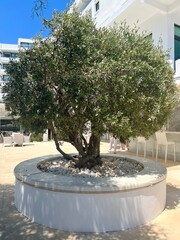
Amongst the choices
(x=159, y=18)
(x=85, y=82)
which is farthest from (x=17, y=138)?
(x=85, y=82)

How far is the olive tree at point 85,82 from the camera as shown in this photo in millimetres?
5328

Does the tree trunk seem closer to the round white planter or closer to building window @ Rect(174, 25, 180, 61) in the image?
the round white planter

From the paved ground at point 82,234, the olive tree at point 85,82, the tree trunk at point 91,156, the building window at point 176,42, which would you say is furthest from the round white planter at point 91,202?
the building window at point 176,42

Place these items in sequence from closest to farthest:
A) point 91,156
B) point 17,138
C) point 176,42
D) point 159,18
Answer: point 91,156 → point 176,42 → point 159,18 → point 17,138

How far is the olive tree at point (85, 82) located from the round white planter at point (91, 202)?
1.20m

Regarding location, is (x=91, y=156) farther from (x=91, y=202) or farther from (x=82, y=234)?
(x=82, y=234)

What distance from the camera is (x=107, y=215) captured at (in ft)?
16.4

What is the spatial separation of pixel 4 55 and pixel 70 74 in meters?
59.6

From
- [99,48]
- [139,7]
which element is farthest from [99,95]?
[139,7]

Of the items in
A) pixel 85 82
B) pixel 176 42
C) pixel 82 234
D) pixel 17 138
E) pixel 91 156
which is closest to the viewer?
pixel 82 234

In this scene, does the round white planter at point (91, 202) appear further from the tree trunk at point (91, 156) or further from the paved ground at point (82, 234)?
the tree trunk at point (91, 156)

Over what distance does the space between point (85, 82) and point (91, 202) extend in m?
2.41

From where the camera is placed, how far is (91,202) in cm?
495

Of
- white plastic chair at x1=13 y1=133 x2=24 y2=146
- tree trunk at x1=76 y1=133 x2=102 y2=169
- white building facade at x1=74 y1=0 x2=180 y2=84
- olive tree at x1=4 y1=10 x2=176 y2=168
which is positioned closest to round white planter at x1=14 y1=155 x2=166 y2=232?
olive tree at x1=4 y1=10 x2=176 y2=168
